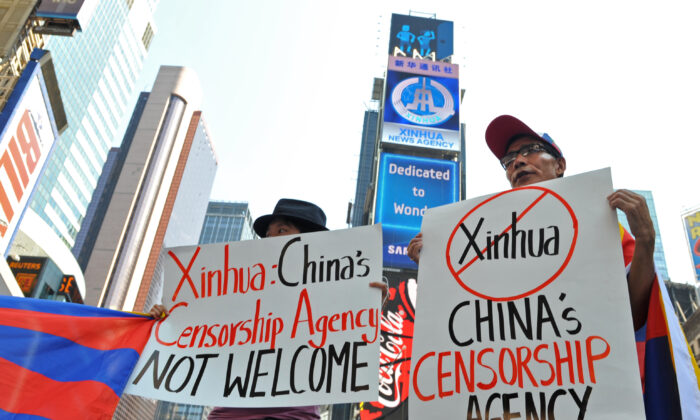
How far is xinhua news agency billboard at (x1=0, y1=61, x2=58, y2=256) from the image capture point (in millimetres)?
15180

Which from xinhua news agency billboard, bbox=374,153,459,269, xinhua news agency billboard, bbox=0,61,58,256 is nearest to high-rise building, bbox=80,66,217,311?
xinhua news agency billboard, bbox=0,61,58,256

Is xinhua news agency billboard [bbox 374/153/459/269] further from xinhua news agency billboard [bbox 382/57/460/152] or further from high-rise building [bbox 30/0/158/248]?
high-rise building [bbox 30/0/158/248]

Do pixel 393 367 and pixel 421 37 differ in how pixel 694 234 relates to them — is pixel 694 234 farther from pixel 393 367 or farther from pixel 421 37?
pixel 393 367

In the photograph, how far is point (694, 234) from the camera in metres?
37.8

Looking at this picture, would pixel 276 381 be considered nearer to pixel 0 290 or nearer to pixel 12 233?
pixel 12 233

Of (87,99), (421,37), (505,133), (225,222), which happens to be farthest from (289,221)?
(225,222)

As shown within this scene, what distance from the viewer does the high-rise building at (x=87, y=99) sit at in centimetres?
7469

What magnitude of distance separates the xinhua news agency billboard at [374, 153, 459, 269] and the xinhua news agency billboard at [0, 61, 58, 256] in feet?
40.7

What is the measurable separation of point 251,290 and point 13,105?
15.3m

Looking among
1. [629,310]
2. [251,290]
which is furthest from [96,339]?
[629,310]

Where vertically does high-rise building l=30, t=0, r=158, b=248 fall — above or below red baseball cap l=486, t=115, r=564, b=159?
above

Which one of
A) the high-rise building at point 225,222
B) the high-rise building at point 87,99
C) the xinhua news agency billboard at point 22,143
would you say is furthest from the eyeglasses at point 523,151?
the high-rise building at point 225,222

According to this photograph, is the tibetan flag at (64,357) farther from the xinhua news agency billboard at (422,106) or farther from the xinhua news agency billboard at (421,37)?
the xinhua news agency billboard at (421,37)

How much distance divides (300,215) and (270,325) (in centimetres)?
96
